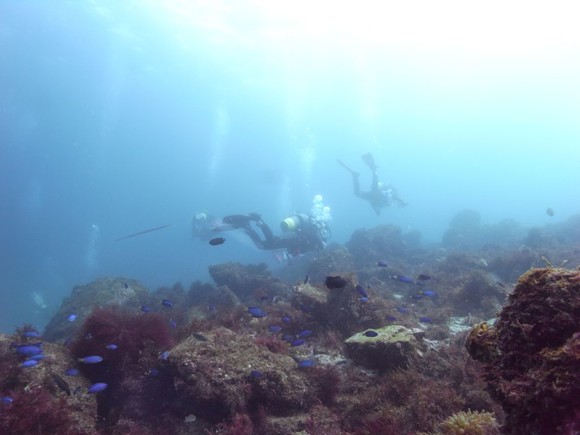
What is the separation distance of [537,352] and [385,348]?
431cm

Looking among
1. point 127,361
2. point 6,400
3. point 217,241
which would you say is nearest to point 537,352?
point 6,400

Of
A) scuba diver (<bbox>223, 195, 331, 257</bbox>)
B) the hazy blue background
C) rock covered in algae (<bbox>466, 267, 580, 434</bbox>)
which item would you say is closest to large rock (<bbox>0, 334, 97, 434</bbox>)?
rock covered in algae (<bbox>466, 267, 580, 434</bbox>)

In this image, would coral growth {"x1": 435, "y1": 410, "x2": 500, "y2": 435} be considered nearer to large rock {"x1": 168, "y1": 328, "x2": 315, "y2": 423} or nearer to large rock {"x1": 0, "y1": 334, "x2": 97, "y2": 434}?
large rock {"x1": 168, "y1": 328, "x2": 315, "y2": 423}

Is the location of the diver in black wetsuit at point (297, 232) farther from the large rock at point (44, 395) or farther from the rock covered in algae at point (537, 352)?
the rock covered in algae at point (537, 352)

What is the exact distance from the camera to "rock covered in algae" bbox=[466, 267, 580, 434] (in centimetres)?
202

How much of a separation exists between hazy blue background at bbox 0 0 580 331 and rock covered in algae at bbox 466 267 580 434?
45333 millimetres

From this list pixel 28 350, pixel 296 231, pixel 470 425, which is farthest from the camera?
pixel 296 231

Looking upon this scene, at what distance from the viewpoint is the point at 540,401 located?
210cm

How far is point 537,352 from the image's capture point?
241 centimetres

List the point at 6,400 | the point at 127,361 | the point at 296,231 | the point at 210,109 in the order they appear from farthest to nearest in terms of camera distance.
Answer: the point at 210,109, the point at 296,231, the point at 127,361, the point at 6,400

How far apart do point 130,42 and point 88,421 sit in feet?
193

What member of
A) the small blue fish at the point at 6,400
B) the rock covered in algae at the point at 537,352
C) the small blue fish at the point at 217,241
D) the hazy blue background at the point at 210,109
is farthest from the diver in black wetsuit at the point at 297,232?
the hazy blue background at the point at 210,109

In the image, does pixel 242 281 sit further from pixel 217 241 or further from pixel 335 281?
pixel 335 281

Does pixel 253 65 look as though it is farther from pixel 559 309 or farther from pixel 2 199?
pixel 2 199
